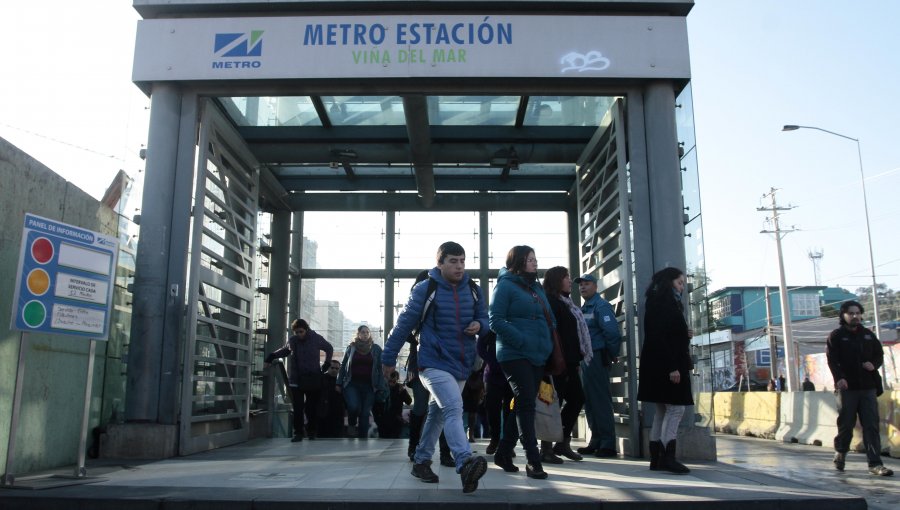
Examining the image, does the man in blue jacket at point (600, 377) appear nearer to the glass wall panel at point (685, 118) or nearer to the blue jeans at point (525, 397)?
the glass wall panel at point (685, 118)

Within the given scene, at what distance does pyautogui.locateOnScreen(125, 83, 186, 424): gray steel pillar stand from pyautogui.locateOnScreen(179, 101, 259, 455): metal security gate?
0.17 meters

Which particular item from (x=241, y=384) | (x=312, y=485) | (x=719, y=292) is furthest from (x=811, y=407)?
(x=719, y=292)

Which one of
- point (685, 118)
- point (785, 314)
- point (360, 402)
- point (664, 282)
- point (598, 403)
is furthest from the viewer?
point (785, 314)

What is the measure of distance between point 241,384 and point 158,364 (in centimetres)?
252

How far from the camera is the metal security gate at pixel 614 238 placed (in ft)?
25.5

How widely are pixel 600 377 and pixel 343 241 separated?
6.66 meters

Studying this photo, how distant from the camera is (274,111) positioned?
991 centimetres

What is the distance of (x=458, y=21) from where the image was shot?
26.2 feet

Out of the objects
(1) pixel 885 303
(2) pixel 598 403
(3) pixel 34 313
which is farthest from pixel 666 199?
(1) pixel 885 303

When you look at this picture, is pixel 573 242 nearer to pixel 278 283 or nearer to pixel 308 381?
pixel 278 283

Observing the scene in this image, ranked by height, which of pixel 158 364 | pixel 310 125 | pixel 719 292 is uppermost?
pixel 719 292

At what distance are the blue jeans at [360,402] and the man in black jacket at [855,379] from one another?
20.6ft

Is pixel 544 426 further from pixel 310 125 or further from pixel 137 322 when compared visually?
pixel 310 125

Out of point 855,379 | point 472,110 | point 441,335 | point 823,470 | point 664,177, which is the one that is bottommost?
point 823,470
